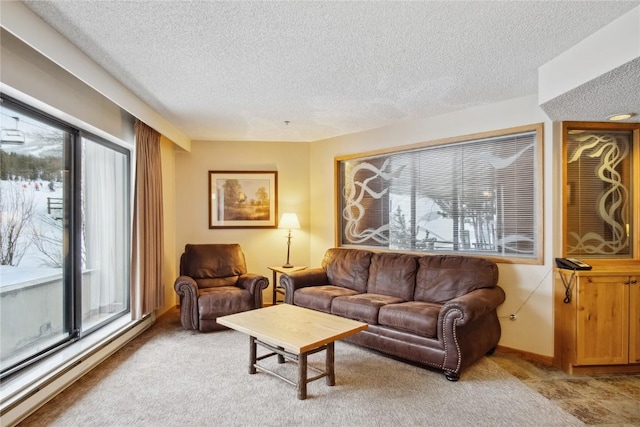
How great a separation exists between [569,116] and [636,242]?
1417mm

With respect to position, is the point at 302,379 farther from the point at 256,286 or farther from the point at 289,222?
the point at 289,222

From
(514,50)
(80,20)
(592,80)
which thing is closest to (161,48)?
(80,20)

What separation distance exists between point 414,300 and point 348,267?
976 mm

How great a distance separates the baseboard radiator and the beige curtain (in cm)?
36

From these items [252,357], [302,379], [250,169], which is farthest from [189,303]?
[250,169]

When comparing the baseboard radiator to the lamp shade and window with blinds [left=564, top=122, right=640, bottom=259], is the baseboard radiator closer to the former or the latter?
the lamp shade

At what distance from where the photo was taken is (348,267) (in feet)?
14.8

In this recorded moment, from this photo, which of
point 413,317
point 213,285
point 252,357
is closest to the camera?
point 252,357

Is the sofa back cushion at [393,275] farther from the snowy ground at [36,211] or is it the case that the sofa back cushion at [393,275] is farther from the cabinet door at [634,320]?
the snowy ground at [36,211]

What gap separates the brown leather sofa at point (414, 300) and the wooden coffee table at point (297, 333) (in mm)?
554

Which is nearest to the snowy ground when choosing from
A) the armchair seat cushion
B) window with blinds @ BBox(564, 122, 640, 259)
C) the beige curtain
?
the beige curtain

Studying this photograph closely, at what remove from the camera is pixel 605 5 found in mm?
2010

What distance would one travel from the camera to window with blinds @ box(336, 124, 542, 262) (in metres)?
3.59

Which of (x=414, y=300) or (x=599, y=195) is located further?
(x=414, y=300)
